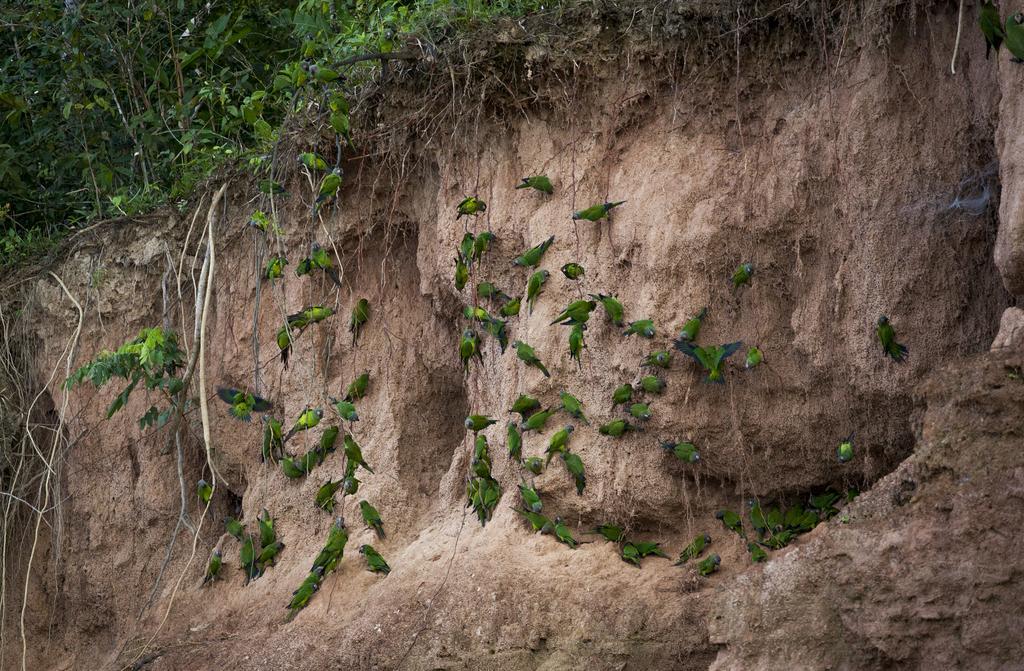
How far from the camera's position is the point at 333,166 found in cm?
665

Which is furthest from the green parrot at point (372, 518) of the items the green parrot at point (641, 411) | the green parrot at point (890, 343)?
the green parrot at point (890, 343)

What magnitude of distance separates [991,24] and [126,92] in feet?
20.1

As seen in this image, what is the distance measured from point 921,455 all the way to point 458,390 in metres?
2.77

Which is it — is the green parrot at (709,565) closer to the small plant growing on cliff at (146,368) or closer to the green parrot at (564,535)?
the green parrot at (564,535)

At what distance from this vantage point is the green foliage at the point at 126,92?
8094 mm

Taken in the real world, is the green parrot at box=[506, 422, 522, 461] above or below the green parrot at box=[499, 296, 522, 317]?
below

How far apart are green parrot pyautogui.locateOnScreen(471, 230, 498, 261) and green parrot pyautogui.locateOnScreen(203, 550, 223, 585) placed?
2.15 meters

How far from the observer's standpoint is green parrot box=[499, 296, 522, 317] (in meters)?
5.87

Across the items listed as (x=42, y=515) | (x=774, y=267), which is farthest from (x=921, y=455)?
(x=42, y=515)

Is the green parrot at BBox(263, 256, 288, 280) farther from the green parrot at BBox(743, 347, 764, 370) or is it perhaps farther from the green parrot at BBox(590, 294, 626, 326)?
the green parrot at BBox(743, 347, 764, 370)

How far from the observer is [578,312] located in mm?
5508

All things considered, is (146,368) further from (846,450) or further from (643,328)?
(846,450)

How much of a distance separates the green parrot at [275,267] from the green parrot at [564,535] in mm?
2224

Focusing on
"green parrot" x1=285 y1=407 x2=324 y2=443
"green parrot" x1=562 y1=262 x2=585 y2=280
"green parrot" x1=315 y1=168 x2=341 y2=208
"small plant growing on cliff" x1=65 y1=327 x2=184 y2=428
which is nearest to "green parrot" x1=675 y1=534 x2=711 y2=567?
"green parrot" x1=562 y1=262 x2=585 y2=280
